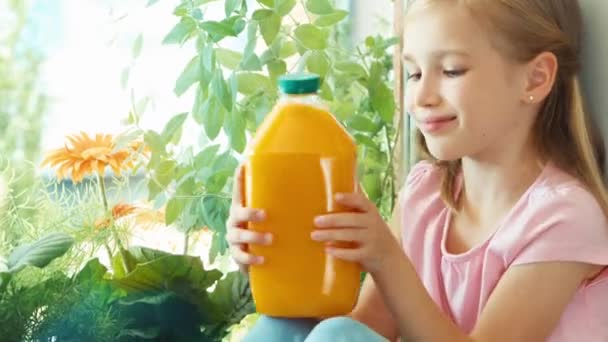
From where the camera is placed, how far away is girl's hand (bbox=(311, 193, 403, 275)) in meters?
0.93

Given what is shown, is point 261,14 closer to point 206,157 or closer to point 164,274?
point 206,157

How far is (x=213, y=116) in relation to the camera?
137 centimetres

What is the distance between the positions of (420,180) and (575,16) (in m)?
0.30

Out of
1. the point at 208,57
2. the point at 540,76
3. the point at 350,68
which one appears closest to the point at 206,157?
the point at 208,57

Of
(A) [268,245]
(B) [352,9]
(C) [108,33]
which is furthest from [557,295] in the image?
(B) [352,9]

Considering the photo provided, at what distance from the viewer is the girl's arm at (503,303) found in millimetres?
1002

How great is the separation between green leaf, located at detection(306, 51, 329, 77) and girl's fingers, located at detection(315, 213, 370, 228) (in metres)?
0.52

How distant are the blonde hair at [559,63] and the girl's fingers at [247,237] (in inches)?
13.5

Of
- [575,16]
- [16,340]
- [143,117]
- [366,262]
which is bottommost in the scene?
[16,340]

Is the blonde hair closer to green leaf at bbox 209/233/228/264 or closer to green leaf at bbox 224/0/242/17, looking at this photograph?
green leaf at bbox 224/0/242/17

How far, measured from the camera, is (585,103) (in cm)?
113

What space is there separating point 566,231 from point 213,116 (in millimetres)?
555

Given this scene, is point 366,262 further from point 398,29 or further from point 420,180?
point 398,29

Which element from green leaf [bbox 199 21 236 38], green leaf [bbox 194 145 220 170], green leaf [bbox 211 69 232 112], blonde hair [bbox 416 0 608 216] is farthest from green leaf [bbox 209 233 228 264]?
blonde hair [bbox 416 0 608 216]
